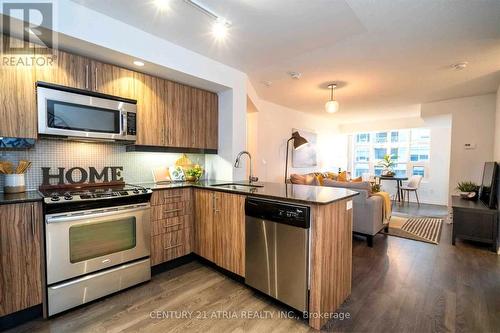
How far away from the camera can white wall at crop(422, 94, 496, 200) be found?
4293 millimetres

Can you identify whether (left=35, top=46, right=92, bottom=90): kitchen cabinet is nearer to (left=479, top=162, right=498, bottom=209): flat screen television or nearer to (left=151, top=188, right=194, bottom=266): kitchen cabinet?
(left=151, top=188, right=194, bottom=266): kitchen cabinet

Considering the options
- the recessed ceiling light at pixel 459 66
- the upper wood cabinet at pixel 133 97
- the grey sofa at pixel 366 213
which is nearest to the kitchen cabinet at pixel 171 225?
the upper wood cabinet at pixel 133 97

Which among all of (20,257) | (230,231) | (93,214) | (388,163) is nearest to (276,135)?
(230,231)

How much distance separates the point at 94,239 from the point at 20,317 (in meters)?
0.69

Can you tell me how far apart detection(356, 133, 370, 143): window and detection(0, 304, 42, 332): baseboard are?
330 inches

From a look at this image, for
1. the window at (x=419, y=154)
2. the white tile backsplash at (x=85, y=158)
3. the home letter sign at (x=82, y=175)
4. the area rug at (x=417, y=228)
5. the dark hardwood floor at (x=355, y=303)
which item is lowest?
the dark hardwood floor at (x=355, y=303)

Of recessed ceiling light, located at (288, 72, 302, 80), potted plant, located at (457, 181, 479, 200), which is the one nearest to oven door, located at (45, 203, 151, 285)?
recessed ceiling light, located at (288, 72, 302, 80)

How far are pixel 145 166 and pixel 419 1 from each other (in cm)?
323

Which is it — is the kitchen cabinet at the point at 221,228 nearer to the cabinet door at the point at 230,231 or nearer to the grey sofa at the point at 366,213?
the cabinet door at the point at 230,231

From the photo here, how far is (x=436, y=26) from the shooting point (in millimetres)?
2148

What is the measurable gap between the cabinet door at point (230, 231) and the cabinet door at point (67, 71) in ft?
5.56

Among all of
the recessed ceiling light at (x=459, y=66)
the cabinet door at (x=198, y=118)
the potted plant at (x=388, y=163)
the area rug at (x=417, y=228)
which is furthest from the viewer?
the potted plant at (x=388, y=163)

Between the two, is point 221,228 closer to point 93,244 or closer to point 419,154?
point 93,244

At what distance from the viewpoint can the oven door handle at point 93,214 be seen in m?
1.83
